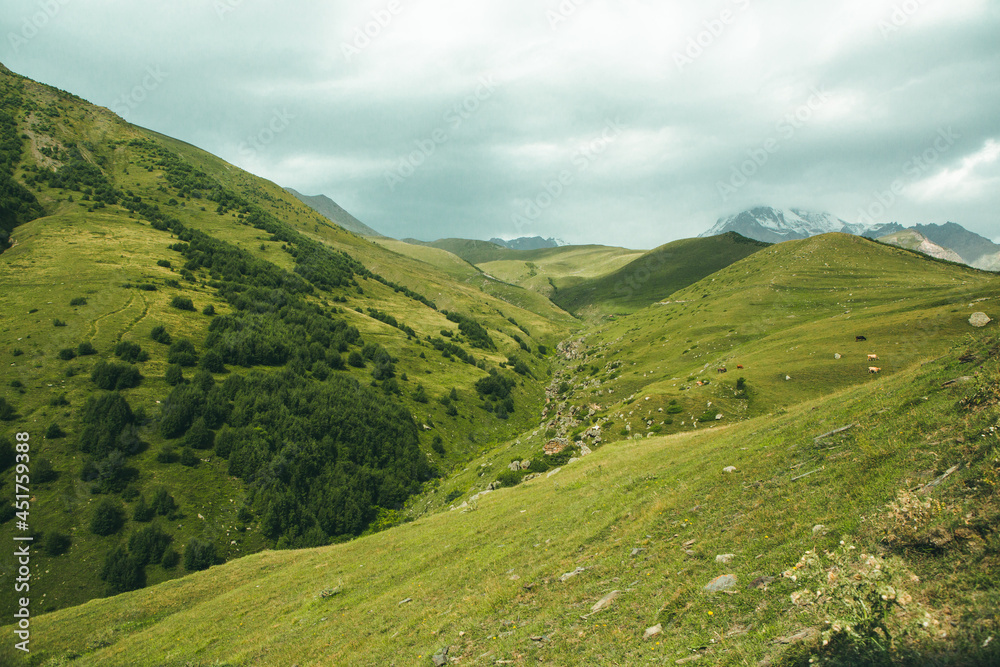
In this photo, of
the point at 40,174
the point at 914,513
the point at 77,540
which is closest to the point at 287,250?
the point at 40,174

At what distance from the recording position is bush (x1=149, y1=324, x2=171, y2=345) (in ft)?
250

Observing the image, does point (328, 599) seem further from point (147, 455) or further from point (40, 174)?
point (40, 174)

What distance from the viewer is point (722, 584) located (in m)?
9.20

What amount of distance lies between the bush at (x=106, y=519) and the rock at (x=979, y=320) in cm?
8945

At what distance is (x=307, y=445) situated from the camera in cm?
6625

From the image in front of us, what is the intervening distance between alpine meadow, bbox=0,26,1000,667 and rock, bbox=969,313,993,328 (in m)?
1.16

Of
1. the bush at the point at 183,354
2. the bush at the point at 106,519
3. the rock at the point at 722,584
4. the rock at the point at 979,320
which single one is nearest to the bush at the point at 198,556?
the bush at the point at 106,519

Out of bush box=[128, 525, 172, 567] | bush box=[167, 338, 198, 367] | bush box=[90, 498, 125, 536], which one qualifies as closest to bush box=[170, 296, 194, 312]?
bush box=[167, 338, 198, 367]

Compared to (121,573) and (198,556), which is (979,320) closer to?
(198,556)

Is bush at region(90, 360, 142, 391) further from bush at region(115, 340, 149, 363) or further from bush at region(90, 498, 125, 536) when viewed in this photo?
bush at region(90, 498, 125, 536)

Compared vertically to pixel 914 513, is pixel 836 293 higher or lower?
higher

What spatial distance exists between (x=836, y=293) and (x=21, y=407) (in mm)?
130648

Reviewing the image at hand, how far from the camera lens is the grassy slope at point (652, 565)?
7297 mm

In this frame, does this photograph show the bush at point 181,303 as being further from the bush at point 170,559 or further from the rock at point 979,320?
the rock at point 979,320
